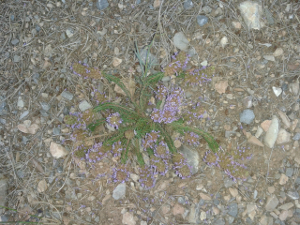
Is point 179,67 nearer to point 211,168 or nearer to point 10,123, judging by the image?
point 211,168

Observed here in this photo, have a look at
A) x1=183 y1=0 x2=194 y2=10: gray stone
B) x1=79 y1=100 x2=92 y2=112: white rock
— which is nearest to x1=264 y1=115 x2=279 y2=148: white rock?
x1=183 y1=0 x2=194 y2=10: gray stone

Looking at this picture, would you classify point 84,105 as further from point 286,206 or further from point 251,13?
point 286,206

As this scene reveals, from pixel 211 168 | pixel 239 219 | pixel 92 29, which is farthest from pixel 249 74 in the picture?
pixel 92 29

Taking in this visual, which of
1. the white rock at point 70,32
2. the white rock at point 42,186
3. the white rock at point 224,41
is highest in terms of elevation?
the white rock at point 70,32

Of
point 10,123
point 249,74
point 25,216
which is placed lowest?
point 25,216

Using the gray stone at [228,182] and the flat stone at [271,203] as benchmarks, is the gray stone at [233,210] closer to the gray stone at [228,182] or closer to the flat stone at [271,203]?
the gray stone at [228,182]

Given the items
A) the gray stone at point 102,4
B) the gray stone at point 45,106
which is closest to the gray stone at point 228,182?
the gray stone at point 45,106

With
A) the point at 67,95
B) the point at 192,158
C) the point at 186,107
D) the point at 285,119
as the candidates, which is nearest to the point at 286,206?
the point at 285,119
